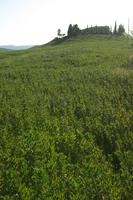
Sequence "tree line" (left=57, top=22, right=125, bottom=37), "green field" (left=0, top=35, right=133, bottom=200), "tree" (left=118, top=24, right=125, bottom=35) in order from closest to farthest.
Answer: "green field" (left=0, top=35, right=133, bottom=200) → "tree line" (left=57, top=22, right=125, bottom=37) → "tree" (left=118, top=24, right=125, bottom=35)

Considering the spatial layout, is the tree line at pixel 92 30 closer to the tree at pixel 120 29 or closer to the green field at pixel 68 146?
the tree at pixel 120 29

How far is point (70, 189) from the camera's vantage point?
529cm

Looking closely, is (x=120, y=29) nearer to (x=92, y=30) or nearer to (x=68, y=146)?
(x=92, y=30)

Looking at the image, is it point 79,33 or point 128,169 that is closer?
point 128,169

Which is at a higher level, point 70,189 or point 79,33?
point 79,33

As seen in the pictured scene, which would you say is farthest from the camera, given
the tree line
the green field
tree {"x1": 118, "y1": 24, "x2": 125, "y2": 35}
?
tree {"x1": 118, "y1": 24, "x2": 125, "y2": 35}

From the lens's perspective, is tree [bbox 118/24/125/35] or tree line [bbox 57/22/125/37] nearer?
tree line [bbox 57/22/125/37]

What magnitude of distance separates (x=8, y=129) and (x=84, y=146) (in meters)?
3.82

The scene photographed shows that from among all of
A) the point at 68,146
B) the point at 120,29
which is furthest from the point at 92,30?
the point at 68,146

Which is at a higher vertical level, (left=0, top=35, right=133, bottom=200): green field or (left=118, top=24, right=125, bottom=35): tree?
(left=118, top=24, right=125, bottom=35): tree

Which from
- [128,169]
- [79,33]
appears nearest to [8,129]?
[128,169]

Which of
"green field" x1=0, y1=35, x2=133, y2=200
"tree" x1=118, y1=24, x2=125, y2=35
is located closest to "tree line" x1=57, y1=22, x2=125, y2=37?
"tree" x1=118, y1=24, x2=125, y2=35

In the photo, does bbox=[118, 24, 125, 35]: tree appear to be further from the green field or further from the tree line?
the green field

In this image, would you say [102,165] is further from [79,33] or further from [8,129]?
[79,33]
